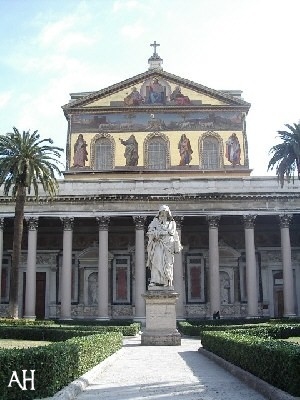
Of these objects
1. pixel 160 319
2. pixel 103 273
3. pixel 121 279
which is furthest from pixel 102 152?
pixel 160 319

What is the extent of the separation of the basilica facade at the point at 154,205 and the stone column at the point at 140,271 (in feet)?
0.89

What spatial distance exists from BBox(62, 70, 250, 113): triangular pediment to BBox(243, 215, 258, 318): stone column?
33.9 ft

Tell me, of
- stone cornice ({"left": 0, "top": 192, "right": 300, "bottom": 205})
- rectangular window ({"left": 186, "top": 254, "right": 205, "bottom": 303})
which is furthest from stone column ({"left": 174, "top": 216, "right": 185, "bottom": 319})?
rectangular window ({"left": 186, "top": 254, "right": 205, "bottom": 303})

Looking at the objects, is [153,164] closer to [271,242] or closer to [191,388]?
[271,242]

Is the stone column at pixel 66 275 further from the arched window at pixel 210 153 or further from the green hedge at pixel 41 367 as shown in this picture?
the green hedge at pixel 41 367

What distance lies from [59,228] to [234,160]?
45.4ft

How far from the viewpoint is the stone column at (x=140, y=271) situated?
119 feet

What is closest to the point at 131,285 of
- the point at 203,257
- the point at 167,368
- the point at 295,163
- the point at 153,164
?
the point at 203,257

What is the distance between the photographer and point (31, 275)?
3703 centimetres

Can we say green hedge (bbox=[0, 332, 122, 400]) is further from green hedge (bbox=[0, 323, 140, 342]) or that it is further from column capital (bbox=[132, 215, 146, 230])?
column capital (bbox=[132, 215, 146, 230])

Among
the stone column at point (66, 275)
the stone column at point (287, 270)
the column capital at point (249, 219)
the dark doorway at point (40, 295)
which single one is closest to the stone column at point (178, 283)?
the column capital at point (249, 219)

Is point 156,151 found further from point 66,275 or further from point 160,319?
point 160,319

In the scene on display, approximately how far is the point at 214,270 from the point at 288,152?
8.74 m

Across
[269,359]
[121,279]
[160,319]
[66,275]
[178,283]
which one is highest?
[66,275]
